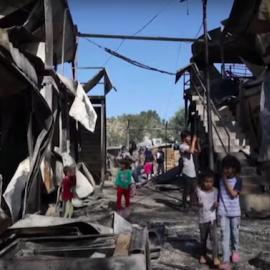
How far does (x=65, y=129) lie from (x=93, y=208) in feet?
7.33

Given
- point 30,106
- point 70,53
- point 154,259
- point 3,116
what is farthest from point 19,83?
point 70,53

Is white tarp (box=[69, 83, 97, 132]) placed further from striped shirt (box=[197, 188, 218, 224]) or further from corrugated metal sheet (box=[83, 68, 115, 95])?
striped shirt (box=[197, 188, 218, 224])

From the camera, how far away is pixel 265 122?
10.6m

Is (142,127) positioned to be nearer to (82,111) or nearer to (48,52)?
(82,111)

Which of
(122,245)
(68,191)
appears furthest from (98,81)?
(122,245)

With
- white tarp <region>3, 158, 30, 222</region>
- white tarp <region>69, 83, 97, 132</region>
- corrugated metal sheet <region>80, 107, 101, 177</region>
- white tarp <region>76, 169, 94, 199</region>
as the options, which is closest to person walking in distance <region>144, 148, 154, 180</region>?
corrugated metal sheet <region>80, 107, 101, 177</region>

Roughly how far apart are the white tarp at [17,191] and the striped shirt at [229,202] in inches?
101

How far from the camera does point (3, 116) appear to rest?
21.9 feet

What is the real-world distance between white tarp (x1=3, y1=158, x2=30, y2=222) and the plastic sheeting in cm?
627

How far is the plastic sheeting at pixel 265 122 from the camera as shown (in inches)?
407

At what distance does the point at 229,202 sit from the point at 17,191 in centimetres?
274

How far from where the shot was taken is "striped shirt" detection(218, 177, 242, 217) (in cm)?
535

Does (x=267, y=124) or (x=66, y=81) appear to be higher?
(x=66, y=81)

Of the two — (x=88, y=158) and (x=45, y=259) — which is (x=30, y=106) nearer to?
(x=45, y=259)
